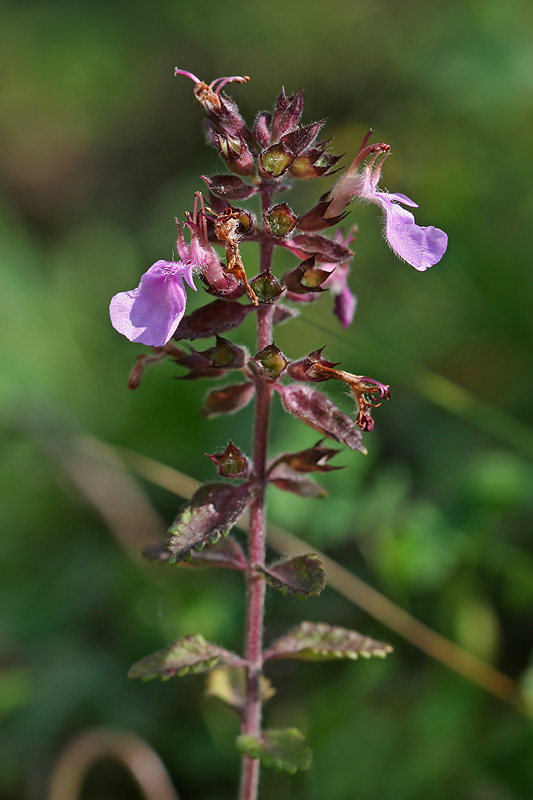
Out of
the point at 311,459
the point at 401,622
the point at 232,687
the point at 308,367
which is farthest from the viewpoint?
the point at 401,622

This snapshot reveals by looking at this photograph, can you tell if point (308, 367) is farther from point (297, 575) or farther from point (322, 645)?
point (322, 645)

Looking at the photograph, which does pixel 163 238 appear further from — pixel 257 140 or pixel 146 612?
pixel 257 140

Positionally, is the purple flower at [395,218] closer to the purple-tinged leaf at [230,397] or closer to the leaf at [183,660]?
the purple-tinged leaf at [230,397]

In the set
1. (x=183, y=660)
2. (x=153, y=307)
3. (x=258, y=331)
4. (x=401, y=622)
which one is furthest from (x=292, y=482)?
(x=401, y=622)

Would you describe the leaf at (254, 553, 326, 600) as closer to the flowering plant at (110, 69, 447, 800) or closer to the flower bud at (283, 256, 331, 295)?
the flowering plant at (110, 69, 447, 800)

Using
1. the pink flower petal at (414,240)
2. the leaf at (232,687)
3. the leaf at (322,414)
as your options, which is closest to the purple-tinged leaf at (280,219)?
the pink flower petal at (414,240)

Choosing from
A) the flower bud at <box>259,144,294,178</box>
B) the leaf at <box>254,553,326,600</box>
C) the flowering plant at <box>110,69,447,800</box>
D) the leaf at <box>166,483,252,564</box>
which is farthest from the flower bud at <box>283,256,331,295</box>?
the leaf at <box>254,553,326,600</box>
